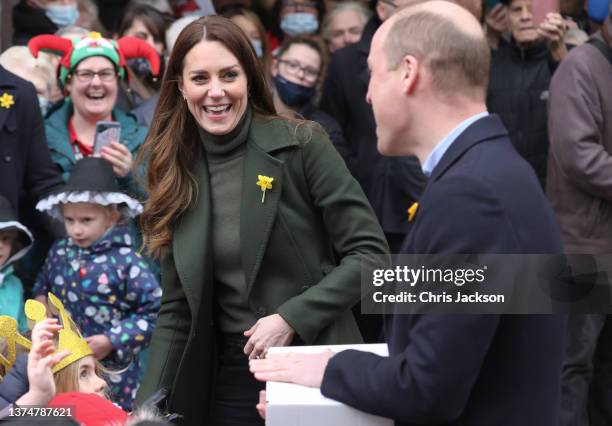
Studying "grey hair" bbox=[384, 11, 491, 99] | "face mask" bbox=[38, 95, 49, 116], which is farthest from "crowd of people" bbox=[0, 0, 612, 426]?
"face mask" bbox=[38, 95, 49, 116]

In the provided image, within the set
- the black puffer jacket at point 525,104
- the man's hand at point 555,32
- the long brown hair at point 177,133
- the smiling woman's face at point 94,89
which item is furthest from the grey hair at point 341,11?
the long brown hair at point 177,133

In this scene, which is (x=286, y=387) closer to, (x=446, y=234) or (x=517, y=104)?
(x=446, y=234)

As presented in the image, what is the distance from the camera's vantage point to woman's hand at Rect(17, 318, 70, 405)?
340cm

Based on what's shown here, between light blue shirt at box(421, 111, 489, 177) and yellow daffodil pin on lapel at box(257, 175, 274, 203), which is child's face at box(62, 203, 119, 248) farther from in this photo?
light blue shirt at box(421, 111, 489, 177)

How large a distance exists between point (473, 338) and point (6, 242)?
3.23m

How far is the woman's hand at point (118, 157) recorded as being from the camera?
5379 millimetres

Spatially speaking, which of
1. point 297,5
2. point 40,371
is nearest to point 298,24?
point 297,5

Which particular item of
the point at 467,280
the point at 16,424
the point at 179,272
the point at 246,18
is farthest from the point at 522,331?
the point at 246,18

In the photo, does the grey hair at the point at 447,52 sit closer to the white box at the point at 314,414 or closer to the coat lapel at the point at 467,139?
the coat lapel at the point at 467,139

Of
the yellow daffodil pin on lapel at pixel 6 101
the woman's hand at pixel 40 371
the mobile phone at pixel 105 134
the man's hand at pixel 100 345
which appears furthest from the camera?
the mobile phone at pixel 105 134

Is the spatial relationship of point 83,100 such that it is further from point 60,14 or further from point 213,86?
point 213,86

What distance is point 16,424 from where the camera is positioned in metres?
2.89

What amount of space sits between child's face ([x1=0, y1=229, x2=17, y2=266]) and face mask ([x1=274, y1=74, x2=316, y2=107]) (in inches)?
72.8

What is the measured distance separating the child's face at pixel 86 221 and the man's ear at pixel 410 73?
9.27 ft
